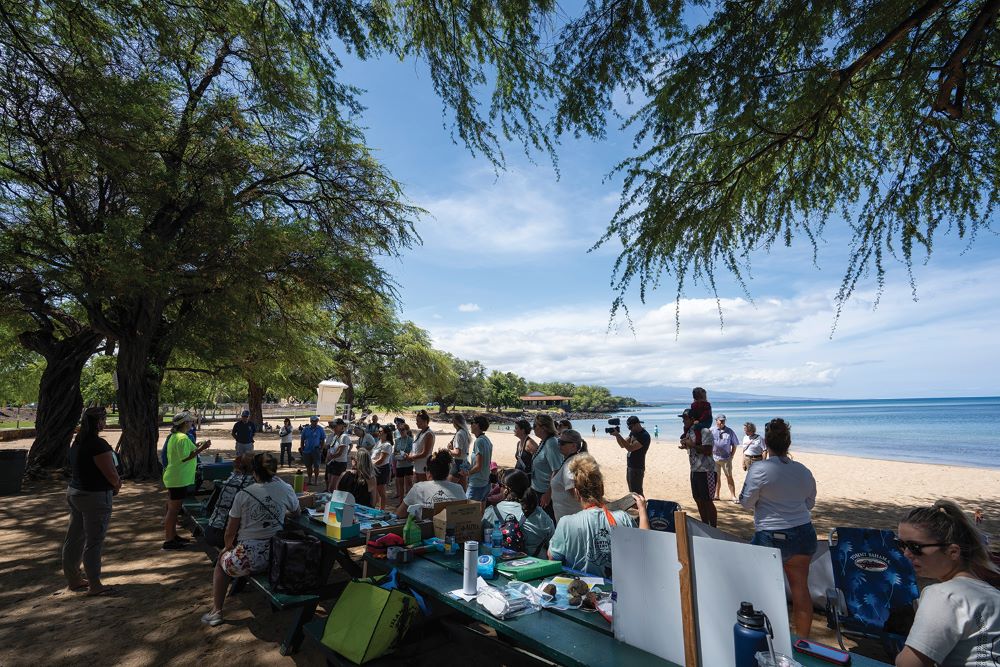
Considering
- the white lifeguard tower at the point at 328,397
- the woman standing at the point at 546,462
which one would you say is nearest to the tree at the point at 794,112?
the woman standing at the point at 546,462

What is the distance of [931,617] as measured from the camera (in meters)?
1.74

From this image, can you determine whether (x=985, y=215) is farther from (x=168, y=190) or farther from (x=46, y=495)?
(x=46, y=495)

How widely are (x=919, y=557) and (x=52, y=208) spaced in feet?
43.7

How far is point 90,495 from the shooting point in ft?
15.0

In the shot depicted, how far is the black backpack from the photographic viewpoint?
362 cm

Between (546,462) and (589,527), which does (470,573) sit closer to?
(589,527)

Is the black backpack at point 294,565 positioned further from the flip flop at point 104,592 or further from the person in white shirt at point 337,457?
the person in white shirt at point 337,457

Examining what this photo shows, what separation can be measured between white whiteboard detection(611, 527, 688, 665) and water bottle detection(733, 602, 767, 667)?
0.29m

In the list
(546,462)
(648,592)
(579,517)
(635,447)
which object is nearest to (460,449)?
(546,462)

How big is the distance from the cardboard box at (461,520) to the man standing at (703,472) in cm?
350

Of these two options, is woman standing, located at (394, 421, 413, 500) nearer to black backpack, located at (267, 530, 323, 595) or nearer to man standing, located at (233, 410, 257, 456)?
man standing, located at (233, 410, 257, 456)

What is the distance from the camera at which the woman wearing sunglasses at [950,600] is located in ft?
5.47

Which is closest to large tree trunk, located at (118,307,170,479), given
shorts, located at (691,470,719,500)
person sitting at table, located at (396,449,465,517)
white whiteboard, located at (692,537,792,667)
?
person sitting at table, located at (396,449,465,517)

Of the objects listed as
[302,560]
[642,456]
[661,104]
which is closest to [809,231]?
[661,104]
